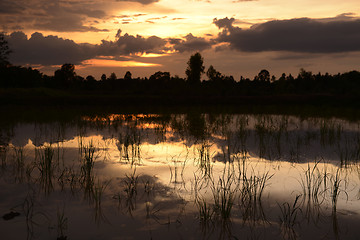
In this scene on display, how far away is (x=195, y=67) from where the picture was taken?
78.4 metres

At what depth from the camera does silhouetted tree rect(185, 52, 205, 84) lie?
7781cm

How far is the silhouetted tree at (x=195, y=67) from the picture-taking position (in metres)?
77.8

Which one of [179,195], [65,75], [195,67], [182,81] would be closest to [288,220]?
[179,195]

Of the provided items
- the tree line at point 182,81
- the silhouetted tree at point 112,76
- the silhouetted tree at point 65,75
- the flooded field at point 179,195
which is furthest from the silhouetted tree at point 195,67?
the flooded field at point 179,195

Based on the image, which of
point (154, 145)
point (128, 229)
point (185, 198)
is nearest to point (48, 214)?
point (128, 229)

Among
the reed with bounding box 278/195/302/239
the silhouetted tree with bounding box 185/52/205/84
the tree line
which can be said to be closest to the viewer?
the reed with bounding box 278/195/302/239

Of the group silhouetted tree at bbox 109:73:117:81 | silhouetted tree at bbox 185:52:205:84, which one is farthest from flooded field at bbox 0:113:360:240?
silhouetted tree at bbox 109:73:117:81

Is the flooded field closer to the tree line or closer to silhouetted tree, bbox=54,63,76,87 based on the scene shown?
the tree line

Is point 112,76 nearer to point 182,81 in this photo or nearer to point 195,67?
point 195,67

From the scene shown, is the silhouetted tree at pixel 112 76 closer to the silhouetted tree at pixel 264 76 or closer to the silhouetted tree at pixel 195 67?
the silhouetted tree at pixel 195 67

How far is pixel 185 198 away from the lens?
4.96 meters

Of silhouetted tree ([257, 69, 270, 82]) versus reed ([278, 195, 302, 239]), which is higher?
silhouetted tree ([257, 69, 270, 82])

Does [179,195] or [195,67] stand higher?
[195,67]

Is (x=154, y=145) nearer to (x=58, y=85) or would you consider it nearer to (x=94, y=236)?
(x=94, y=236)
